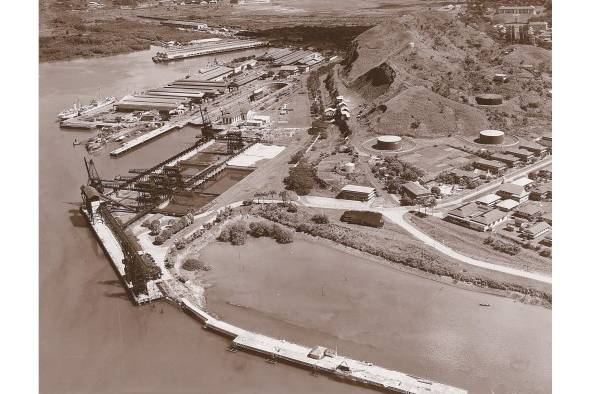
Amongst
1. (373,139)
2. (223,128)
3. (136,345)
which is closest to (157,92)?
(223,128)

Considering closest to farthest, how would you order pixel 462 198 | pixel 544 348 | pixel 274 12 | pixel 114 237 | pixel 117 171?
pixel 544 348 < pixel 114 237 < pixel 462 198 < pixel 117 171 < pixel 274 12

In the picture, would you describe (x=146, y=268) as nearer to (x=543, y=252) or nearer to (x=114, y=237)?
(x=114, y=237)

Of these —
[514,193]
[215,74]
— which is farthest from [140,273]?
[215,74]

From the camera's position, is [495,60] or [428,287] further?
[495,60]

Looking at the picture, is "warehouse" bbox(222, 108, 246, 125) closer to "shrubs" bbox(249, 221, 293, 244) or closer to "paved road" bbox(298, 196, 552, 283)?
"paved road" bbox(298, 196, 552, 283)

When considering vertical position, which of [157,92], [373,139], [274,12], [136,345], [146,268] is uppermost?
[274,12]

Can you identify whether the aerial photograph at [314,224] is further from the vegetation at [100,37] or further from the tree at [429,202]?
the vegetation at [100,37]

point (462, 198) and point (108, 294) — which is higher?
point (462, 198)

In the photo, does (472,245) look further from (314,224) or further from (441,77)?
(441,77)
